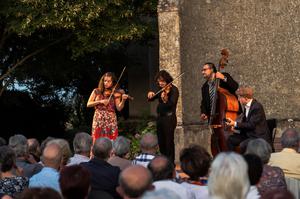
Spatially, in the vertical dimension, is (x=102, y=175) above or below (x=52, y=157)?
below

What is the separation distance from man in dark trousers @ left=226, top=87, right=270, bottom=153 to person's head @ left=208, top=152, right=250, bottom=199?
5.41m

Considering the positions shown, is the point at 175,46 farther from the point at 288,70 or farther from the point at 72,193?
the point at 72,193

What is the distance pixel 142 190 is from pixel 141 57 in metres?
16.0

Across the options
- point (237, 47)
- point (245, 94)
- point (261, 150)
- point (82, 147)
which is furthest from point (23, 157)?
point (237, 47)

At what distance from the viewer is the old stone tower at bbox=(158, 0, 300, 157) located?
44.8 ft

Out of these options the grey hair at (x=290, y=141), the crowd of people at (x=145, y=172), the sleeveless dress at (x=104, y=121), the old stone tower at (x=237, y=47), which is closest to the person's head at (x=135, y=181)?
the crowd of people at (x=145, y=172)

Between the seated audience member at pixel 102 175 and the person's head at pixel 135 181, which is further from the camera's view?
the seated audience member at pixel 102 175

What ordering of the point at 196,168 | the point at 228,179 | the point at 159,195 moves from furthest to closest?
1. the point at 196,168
2. the point at 228,179
3. the point at 159,195

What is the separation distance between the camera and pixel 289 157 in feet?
22.7

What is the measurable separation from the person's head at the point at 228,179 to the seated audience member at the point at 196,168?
4.10ft

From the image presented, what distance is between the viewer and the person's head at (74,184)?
4867 millimetres

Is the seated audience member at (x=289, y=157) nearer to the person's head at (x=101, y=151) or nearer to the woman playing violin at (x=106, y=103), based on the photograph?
the person's head at (x=101, y=151)

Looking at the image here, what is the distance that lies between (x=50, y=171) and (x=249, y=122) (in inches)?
172

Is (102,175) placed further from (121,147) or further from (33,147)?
(33,147)
